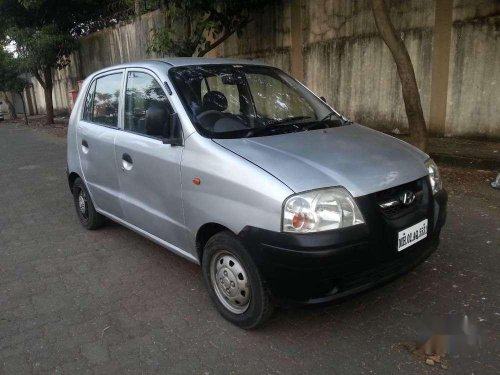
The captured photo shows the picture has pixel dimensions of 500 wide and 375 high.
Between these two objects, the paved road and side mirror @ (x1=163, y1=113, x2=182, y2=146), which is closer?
the paved road

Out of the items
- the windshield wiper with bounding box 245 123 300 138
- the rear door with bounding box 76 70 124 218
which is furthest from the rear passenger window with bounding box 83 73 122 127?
the windshield wiper with bounding box 245 123 300 138

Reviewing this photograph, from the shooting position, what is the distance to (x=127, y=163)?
3.85 metres

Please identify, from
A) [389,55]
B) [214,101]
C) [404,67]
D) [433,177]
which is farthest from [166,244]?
[389,55]

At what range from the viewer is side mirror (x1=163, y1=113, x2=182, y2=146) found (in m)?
3.26

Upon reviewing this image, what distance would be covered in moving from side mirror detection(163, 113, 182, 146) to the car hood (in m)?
0.36

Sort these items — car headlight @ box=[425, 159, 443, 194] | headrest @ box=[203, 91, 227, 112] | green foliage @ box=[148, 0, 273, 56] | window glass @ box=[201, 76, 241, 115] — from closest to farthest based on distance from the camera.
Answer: car headlight @ box=[425, 159, 443, 194] → headrest @ box=[203, 91, 227, 112] → window glass @ box=[201, 76, 241, 115] → green foliage @ box=[148, 0, 273, 56]

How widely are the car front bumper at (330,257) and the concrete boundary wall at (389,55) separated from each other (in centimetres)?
500

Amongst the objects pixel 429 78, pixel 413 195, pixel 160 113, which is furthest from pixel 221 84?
pixel 429 78

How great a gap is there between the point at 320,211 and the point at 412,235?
0.71 m

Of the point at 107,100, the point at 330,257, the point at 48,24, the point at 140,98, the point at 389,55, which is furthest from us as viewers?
the point at 48,24

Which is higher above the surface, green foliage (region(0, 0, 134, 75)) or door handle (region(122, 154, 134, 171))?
green foliage (region(0, 0, 134, 75))

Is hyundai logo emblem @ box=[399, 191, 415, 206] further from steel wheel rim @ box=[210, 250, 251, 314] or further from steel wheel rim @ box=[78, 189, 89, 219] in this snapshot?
steel wheel rim @ box=[78, 189, 89, 219]

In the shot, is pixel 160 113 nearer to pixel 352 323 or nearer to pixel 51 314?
pixel 51 314

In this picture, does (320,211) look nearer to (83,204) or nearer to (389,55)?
(83,204)
